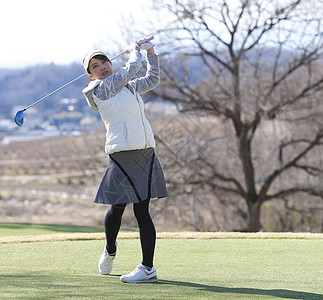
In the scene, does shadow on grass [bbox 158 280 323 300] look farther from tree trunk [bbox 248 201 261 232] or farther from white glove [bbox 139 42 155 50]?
tree trunk [bbox 248 201 261 232]

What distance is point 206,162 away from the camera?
659 inches

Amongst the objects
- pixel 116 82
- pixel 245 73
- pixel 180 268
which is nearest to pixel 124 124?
pixel 116 82

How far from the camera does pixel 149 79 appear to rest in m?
4.59

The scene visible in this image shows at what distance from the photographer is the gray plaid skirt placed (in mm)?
4320

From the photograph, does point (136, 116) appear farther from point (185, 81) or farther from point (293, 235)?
point (185, 81)

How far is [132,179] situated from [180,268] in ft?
3.22

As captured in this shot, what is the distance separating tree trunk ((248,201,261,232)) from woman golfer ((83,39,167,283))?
1255 centimetres

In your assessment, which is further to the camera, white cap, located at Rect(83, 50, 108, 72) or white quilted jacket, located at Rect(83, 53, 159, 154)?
white cap, located at Rect(83, 50, 108, 72)

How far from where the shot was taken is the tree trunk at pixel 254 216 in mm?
16852

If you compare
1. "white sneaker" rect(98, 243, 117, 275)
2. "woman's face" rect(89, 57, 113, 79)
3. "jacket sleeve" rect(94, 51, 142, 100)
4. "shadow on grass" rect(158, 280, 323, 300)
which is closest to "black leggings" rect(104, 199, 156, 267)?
"white sneaker" rect(98, 243, 117, 275)

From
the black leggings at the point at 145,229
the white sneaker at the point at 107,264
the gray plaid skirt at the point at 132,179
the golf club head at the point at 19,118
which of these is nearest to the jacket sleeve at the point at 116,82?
the gray plaid skirt at the point at 132,179

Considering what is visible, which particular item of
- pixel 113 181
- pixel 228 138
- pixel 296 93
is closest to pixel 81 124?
pixel 228 138

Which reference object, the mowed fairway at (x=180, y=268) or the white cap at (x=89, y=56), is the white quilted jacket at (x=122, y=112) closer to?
the white cap at (x=89, y=56)

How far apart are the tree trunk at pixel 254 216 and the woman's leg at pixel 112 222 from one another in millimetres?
12328
